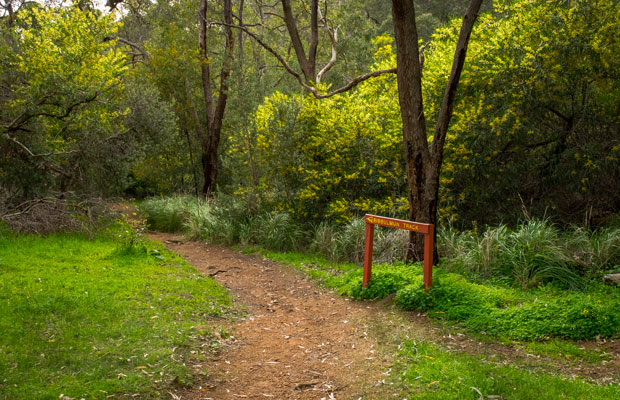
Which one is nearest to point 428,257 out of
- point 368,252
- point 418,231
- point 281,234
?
point 418,231

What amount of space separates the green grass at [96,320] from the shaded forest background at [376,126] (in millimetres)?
3011

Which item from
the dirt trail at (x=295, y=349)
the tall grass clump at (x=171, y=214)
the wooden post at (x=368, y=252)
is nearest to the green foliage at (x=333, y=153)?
the dirt trail at (x=295, y=349)

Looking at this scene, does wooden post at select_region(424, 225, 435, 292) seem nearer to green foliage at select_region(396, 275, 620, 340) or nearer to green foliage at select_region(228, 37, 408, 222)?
green foliage at select_region(396, 275, 620, 340)

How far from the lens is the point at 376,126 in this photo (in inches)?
401

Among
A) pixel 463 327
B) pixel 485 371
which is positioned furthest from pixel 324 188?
pixel 485 371

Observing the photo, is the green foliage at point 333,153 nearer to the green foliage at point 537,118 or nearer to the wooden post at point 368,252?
the green foliage at point 537,118

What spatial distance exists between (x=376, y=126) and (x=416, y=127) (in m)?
2.76

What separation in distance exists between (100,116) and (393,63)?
7.18m

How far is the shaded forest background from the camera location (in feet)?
27.5

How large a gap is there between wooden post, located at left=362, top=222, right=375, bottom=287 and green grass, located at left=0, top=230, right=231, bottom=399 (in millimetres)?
2062

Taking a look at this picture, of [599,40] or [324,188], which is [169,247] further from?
[599,40]

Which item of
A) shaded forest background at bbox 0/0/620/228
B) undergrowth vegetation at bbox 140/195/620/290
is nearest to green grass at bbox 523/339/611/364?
undergrowth vegetation at bbox 140/195/620/290

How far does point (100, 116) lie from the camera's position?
1177 centimetres

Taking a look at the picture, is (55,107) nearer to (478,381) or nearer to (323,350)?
(323,350)
